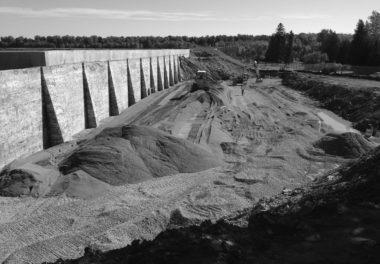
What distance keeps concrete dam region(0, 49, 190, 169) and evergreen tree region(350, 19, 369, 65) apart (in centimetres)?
3572

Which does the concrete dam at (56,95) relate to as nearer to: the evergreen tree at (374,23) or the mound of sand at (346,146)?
the mound of sand at (346,146)

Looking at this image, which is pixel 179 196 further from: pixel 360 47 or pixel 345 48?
pixel 345 48

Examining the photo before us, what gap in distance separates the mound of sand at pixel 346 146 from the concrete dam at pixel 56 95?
505 inches

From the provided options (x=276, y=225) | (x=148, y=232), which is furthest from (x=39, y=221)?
(x=276, y=225)

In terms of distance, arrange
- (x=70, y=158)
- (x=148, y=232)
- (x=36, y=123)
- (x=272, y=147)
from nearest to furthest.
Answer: (x=148, y=232) → (x=70, y=158) → (x=36, y=123) → (x=272, y=147)

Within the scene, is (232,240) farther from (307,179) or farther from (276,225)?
(307,179)

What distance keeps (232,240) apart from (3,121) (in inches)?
A: 451

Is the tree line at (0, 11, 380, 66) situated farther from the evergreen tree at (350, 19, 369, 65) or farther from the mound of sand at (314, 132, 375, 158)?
the mound of sand at (314, 132, 375, 158)

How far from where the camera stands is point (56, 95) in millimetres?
19531

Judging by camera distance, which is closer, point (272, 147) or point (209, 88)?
point (272, 147)

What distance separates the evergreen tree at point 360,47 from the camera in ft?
178

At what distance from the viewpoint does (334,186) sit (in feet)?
35.6

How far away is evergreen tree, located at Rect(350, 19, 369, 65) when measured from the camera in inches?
2142

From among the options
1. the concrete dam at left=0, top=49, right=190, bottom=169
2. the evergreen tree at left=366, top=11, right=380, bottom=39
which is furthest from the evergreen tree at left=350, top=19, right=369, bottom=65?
the concrete dam at left=0, top=49, right=190, bottom=169
